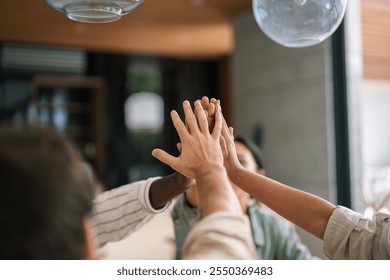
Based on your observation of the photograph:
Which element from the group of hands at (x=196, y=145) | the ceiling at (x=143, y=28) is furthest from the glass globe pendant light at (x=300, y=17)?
the ceiling at (x=143, y=28)

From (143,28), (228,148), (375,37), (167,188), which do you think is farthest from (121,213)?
(143,28)

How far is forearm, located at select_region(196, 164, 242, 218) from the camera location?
65cm

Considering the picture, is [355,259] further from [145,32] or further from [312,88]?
[145,32]

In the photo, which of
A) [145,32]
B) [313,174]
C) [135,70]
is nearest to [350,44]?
[313,174]

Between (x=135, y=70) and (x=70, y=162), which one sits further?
(x=135, y=70)

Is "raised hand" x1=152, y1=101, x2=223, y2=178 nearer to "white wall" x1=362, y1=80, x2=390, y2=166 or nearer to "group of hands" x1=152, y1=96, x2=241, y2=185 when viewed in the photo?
"group of hands" x1=152, y1=96, x2=241, y2=185

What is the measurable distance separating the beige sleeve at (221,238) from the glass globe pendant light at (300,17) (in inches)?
23.8

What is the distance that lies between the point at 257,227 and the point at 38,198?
1.11m

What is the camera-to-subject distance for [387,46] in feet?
11.4

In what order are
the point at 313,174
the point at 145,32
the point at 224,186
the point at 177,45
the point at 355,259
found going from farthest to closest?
the point at 177,45 < the point at 145,32 < the point at 313,174 < the point at 355,259 < the point at 224,186

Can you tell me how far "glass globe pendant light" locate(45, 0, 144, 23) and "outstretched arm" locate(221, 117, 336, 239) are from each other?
0.30 meters

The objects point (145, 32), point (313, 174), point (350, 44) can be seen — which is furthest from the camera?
point (145, 32)

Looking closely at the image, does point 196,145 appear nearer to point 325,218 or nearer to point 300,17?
point 325,218

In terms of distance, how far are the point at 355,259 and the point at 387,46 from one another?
9.42ft
